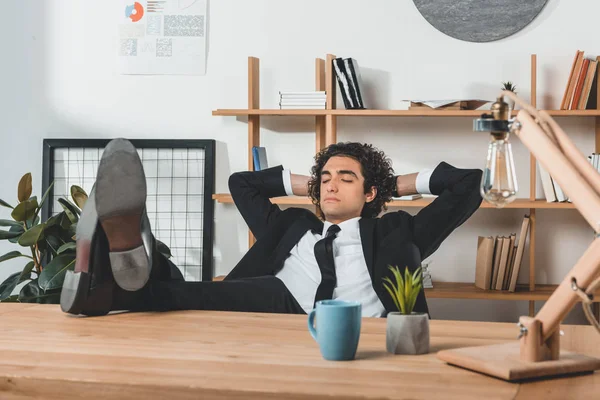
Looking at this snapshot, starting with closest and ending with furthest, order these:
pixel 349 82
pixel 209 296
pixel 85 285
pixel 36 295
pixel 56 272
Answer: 1. pixel 85 285
2. pixel 209 296
3. pixel 56 272
4. pixel 36 295
5. pixel 349 82

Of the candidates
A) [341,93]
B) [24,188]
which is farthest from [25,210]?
[341,93]

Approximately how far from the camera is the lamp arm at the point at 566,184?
1048 millimetres

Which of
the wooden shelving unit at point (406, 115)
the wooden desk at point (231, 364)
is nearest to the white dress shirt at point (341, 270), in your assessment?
the wooden desk at point (231, 364)

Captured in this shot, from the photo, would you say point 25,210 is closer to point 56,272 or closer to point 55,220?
point 55,220

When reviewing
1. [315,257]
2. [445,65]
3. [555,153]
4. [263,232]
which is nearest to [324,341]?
[555,153]

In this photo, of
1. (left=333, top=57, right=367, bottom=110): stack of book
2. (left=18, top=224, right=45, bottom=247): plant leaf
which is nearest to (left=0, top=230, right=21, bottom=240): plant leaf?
(left=18, top=224, right=45, bottom=247): plant leaf

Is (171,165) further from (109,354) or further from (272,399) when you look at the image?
(272,399)

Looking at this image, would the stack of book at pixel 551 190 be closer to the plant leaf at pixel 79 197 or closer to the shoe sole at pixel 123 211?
the plant leaf at pixel 79 197

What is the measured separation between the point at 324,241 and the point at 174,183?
1.62m

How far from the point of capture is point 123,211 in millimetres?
1628

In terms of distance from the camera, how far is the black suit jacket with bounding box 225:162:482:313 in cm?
222

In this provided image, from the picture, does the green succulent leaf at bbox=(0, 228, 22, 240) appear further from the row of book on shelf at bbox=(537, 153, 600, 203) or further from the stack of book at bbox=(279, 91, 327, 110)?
the row of book on shelf at bbox=(537, 153, 600, 203)

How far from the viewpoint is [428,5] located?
3525mm

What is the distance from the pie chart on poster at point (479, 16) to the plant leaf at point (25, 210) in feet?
6.44
